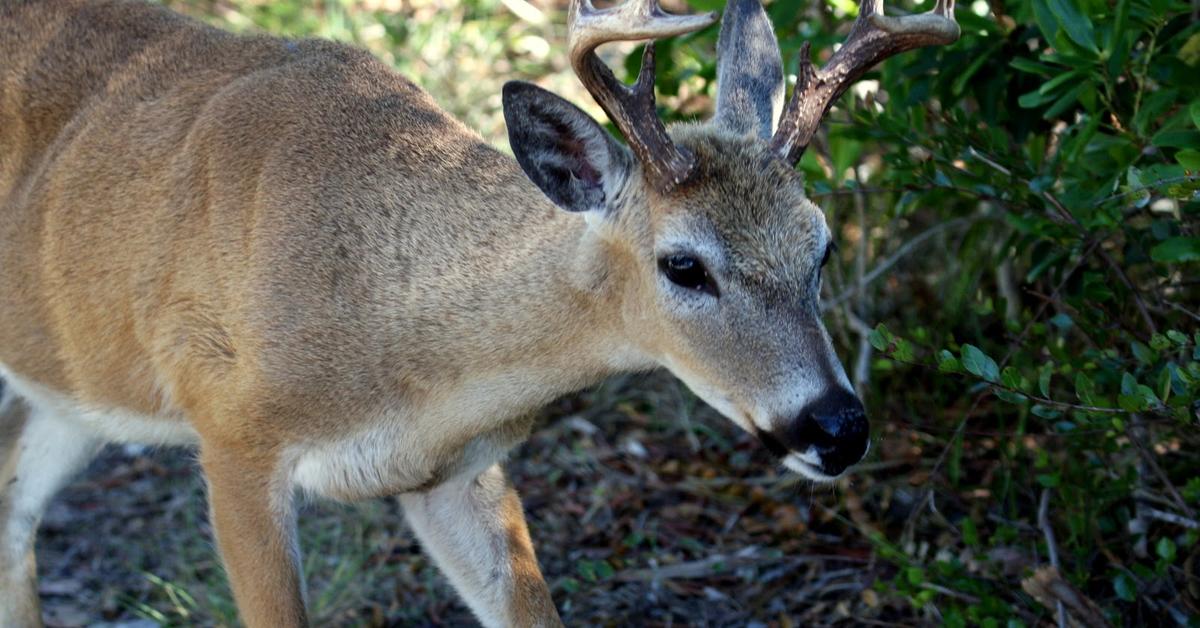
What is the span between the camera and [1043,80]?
5367 mm

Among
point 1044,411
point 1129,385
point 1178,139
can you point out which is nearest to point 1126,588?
point 1044,411

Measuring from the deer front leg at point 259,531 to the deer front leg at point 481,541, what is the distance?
591 millimetres

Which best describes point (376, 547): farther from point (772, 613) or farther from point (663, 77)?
point (663, 77)

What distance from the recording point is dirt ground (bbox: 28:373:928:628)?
5.79 meters

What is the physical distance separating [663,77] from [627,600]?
206 cm

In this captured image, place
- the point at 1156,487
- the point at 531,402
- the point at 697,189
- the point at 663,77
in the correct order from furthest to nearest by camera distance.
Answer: the point at 663,77 → the point at 1156,487 → the point at 531,402 → the point at 697,189

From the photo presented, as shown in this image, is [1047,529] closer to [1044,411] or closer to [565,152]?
[1044,411]

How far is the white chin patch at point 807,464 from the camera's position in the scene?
12.7 feet

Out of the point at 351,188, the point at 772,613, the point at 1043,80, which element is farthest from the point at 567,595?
the point at 1043,80

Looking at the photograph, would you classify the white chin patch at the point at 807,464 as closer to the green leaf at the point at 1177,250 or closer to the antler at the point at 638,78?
the antler at the point at 638,78

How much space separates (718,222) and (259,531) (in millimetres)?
1682

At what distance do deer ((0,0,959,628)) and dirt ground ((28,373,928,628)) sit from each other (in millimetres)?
824

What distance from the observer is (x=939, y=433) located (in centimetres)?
634

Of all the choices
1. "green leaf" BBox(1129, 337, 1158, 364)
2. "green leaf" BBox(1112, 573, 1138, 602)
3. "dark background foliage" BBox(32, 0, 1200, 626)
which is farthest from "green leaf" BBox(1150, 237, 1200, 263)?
"green leaf" BBox(1112, 573, 1138, 602)
